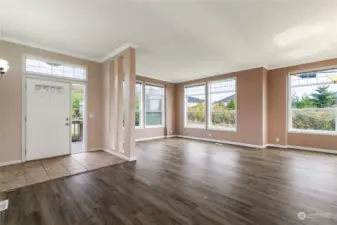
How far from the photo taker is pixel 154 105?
26.9ft

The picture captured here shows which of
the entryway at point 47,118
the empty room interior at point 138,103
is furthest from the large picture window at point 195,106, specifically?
the entryway at point 47,118

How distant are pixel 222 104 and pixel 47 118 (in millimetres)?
6050

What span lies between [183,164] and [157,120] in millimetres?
4398

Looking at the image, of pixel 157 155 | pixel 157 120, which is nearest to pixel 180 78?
pixel 157 120

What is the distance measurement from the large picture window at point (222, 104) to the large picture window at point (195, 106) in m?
0.37

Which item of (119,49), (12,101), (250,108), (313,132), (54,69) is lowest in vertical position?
(313,132)

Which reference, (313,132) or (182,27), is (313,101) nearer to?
(313,132)

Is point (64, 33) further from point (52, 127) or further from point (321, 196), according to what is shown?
point (321, 196)

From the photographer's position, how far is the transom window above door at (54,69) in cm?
432

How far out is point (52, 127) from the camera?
15.1 feet

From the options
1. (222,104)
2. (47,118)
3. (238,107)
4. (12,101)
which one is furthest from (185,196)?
(222,104)

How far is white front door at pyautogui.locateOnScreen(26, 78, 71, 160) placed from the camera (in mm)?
4270

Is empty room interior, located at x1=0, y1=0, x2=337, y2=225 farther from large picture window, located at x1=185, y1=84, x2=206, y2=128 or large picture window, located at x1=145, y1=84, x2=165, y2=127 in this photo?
large picture window, located at x1=185, y1=84, x2=206, y2=128

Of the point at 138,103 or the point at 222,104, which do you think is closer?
the point at 222,104
